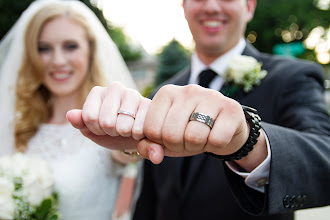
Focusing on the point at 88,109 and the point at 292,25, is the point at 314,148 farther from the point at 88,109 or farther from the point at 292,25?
the point at 292,25

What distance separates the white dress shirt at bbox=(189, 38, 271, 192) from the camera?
1276 millimetres

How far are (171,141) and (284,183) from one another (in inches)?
24.0

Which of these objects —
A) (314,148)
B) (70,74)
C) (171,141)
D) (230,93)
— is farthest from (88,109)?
(70,74)

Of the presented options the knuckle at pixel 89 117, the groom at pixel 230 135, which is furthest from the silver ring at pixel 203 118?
the knuckle at pixel 89 117

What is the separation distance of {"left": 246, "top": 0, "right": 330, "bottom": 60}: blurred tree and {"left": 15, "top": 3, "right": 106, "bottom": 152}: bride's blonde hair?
1892 centimetres

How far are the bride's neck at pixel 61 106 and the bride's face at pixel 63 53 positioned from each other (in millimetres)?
152

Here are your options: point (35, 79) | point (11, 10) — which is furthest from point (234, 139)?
point (11, 10)

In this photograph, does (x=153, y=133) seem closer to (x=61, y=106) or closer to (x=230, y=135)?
(x=230, y=135)

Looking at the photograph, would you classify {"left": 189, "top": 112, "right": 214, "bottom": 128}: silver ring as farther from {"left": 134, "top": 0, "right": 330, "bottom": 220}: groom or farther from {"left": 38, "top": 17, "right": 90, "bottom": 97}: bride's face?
{"left": 38, "top": 17, "right": 90, "bottom": 97}: bride's face

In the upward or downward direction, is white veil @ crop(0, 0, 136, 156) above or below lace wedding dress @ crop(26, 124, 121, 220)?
above

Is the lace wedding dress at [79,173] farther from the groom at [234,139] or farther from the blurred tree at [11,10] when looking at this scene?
the blurred tree at [11,10]

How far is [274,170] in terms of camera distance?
1218 mm

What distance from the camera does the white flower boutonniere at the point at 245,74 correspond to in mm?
1914

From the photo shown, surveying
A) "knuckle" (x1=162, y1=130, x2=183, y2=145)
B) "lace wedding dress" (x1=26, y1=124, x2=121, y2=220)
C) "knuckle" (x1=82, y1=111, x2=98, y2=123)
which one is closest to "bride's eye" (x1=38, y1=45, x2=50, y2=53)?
A: "lace wedding dress" (x1=26, y1=124, x2=121, y2=220)
